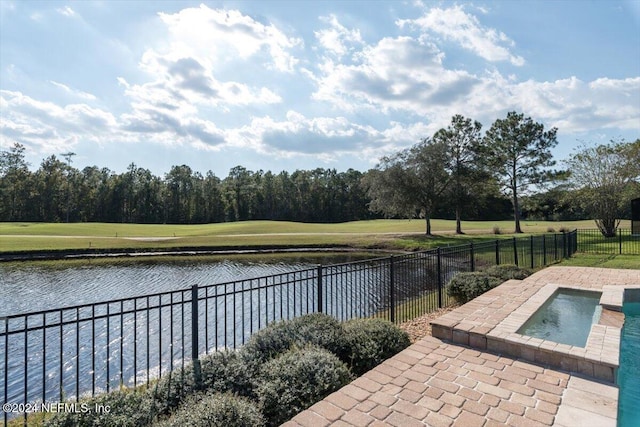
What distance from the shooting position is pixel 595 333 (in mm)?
4785

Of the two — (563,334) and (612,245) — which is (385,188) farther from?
(563,334)

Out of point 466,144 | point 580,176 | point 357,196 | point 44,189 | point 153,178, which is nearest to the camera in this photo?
point 580,176

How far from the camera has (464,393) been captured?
3.45 meters

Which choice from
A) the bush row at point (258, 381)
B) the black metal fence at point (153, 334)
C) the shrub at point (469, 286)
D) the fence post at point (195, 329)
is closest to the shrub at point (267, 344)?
the bush row at point (258, 381)

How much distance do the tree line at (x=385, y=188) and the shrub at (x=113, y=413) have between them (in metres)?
25.5

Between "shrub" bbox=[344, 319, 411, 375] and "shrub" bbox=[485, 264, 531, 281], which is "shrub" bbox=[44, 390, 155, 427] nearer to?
"shrub" bbox=[344, 319, 411, 375]

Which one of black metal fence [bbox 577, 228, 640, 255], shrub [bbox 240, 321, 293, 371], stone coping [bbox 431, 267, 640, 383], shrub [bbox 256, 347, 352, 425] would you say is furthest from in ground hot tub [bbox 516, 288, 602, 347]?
black metal fence [bbox 577, 228, 640, 255]

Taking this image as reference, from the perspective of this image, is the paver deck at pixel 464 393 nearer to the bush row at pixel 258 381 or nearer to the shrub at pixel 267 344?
the bush row at pixel 258 381

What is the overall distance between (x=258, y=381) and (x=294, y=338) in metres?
0.89

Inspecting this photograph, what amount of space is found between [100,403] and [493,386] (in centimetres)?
387

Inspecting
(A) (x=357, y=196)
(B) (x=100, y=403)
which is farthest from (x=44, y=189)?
Result: (B) (x=100, y=403)

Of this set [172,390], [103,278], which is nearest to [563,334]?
[172,390]

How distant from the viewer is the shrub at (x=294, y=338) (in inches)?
160

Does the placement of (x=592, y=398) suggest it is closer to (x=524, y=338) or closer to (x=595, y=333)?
(x=524, y=338)
